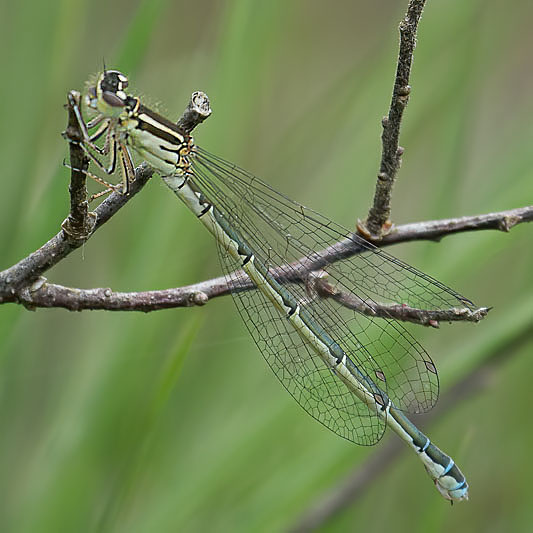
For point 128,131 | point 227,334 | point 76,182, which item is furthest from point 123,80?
point 227,334

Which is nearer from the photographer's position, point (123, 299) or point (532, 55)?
point (123, 299)

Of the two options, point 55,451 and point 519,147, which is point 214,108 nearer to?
point 519,147

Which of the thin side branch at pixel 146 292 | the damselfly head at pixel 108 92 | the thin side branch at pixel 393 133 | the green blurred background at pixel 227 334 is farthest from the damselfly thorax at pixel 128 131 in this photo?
the thin side branch at pixel 393 133

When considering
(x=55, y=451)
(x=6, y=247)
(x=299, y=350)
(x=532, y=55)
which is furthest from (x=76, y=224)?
(x=532, y=55)

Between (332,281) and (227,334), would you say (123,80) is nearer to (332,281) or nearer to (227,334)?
(332,281)

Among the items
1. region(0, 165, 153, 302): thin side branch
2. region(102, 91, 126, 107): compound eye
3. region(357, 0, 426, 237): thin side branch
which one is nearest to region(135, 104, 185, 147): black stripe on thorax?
region(102, 91, 126, 107): compound eye

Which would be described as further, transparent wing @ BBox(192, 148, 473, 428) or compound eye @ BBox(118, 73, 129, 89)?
transparent wing @ BBox(192, 148, 473, 428)

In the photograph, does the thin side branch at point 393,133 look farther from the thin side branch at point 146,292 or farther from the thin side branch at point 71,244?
the thin side branch at point 71,244

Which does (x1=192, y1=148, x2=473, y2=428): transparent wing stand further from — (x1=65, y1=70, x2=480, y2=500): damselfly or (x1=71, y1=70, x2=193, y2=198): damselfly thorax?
(x1=71, y1=70, x2=193, y2=198): damselfly thorax
